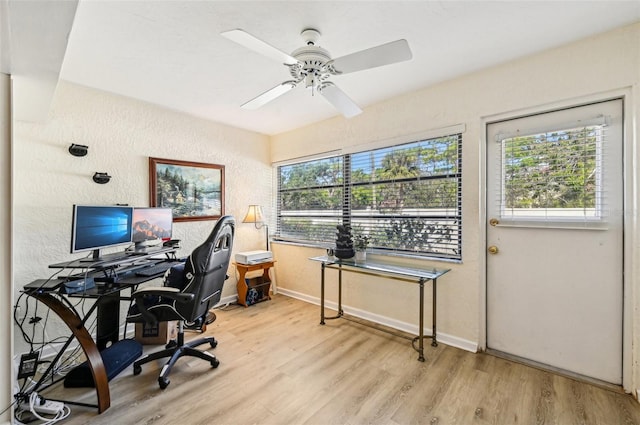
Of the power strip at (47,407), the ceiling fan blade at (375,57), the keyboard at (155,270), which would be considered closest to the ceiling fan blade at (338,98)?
the ceiling fan blade at (375,57)

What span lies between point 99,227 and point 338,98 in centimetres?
210

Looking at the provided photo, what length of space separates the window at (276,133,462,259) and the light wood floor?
1010 mm

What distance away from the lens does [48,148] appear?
7.79 feet

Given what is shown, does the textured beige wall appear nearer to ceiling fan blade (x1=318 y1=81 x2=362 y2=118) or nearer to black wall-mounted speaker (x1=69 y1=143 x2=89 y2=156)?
ceiling fan blade (x1=318 y1=81 x2=362 y2=118)

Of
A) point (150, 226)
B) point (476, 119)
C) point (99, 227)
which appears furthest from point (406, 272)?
point (99, 227)

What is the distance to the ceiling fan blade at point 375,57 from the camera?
1.45 m

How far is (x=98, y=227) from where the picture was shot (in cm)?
211

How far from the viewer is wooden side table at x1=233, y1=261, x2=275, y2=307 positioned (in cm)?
354

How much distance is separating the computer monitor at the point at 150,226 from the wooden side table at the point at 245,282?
1.09 metres

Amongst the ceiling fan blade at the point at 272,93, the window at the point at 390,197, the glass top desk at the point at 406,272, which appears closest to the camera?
the ceiling fan blade at the point at 272,93

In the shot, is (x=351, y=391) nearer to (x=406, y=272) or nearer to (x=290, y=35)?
(x=406, y=272)

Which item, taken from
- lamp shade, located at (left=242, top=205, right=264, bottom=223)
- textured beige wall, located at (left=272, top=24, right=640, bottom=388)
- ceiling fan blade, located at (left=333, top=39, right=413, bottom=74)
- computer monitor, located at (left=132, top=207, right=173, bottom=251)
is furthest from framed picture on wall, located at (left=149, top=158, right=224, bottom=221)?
ceiling fan blade, located at (left=333, top=39, right=413, bottom=74)

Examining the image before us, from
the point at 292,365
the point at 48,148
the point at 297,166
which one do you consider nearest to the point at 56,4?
the point at 48,148

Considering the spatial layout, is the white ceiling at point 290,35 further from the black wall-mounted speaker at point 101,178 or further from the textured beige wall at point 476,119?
the black wall-mounted speaker at point 101,178
